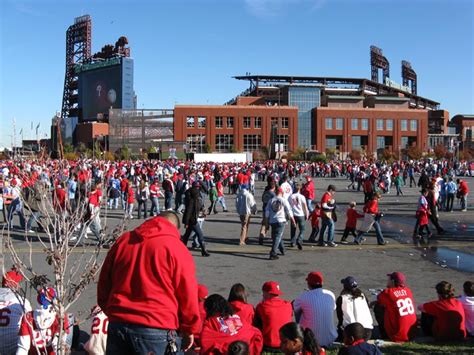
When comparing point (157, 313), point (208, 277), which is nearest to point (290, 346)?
point (157, 313)

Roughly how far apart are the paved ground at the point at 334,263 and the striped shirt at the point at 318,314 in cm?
224

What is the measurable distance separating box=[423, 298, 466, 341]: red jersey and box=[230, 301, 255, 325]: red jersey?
7.68 feet

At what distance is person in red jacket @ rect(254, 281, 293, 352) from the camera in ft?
19.4

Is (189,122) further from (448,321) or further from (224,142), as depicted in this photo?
(448,321)

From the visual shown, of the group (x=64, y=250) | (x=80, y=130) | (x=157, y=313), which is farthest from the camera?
(x=80, y=130)

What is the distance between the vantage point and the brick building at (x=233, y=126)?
288 ft

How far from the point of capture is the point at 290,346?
4.16 m

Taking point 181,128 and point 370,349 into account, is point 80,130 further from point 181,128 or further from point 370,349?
point 370,349

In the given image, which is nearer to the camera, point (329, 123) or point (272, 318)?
point (272, 318)

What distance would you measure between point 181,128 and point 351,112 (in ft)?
99.8

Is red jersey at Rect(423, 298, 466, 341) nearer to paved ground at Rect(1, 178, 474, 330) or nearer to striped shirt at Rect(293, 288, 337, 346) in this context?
striped shirt at Rect(293, 288, 337, 346)

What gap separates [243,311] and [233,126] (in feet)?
275

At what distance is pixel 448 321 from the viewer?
632 cm

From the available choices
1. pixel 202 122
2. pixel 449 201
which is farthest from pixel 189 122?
pixel 449 201
